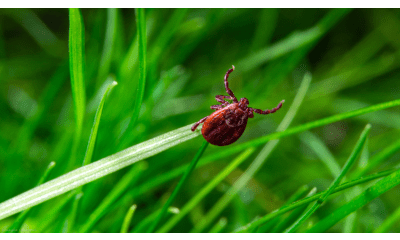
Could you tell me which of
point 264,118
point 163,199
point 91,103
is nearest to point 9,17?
point 91,103

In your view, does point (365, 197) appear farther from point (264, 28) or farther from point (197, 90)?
point (264, 28)

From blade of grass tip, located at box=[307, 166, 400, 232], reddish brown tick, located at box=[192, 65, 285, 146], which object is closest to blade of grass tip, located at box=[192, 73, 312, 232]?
reddish brown tick, located at box=[192, 65, 285, 146]

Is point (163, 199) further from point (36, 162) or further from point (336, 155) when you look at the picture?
point (336, 155)

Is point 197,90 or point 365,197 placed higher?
point 197,90

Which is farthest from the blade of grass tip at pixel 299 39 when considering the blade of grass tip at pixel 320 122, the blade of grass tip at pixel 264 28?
the blade of grass tip at pixel 320 122

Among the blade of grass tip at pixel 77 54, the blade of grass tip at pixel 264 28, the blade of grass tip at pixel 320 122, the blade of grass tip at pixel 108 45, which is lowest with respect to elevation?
the blade of grass tip at pixel 320 122

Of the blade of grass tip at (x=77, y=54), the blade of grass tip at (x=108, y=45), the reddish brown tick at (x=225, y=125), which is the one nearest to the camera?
the blade of grass tip at (x=77, y=54)

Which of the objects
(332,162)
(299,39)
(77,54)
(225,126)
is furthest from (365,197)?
(299,39)

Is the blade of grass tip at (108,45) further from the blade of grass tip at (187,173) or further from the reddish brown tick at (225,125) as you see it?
the blade of grass tip at (187,173)
